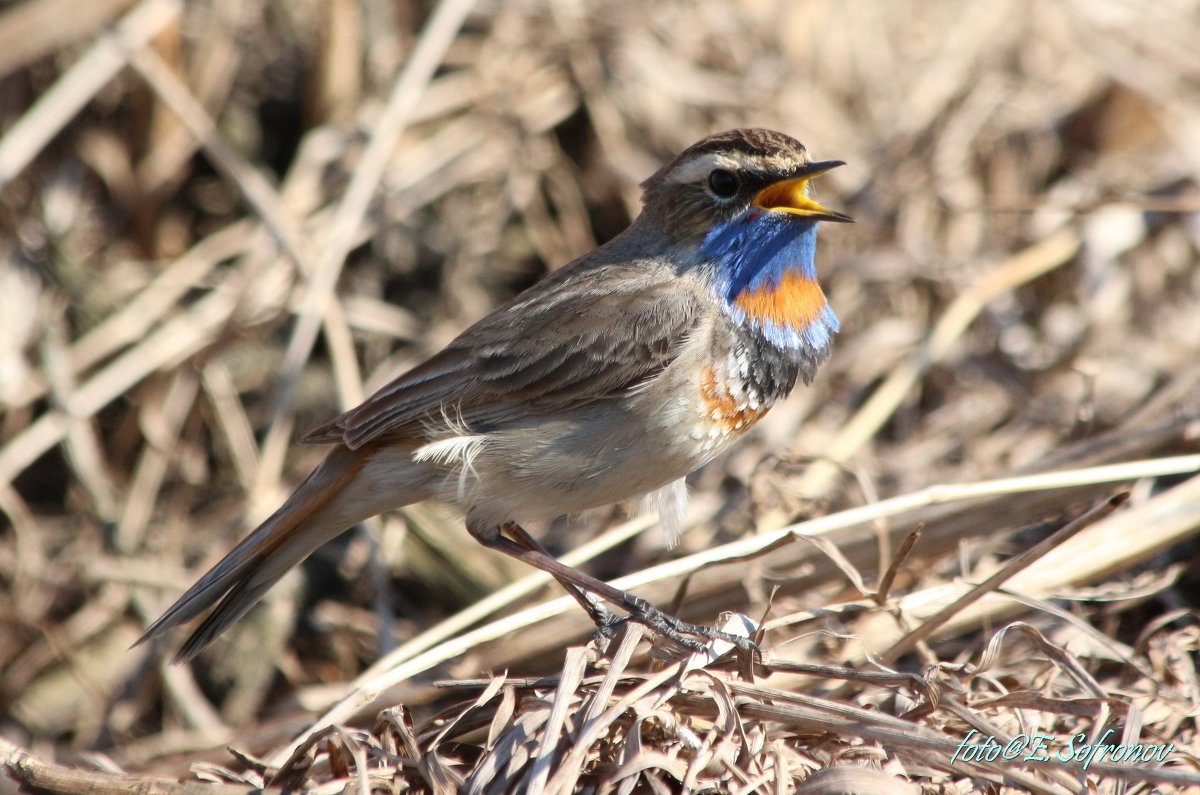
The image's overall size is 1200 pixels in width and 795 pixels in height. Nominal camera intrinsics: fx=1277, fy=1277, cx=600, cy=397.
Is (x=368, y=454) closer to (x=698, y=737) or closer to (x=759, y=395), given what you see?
(x=759, y=395)

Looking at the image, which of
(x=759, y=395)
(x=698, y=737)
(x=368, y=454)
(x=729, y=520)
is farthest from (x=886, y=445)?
(x=698, y=737)

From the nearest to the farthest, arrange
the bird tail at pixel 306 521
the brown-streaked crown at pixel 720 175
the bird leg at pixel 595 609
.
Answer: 1. the bird leg at pixel 595 609
2. the brown-streaked crown at pixel 720 175
3. the bird tail at pixel 306 521

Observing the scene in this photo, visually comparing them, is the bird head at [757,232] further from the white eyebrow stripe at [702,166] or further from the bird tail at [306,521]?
the bird tail at [306,521]

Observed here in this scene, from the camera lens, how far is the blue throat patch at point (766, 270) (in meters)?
4.14

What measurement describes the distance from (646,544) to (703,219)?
171cm

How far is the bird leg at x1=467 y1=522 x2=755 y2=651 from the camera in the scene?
360cm

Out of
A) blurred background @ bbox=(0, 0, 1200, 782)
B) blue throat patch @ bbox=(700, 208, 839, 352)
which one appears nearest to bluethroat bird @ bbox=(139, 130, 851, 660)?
blue throat patch @ bbox=(700, 208, 839, 352)

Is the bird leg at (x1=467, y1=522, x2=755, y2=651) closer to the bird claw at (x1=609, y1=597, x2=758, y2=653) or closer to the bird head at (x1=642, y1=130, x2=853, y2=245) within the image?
the bird claw at (x1=609, y1=597, x2=758, y2=653)

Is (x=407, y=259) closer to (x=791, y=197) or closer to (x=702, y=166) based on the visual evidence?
(x=702, y=166)

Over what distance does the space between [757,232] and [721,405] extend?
0.58 metres

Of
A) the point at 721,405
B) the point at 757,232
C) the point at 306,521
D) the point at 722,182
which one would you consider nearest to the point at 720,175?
the point at 722,182

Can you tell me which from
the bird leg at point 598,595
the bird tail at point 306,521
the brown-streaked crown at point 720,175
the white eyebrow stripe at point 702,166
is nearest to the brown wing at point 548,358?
the bird tail at point 306,521

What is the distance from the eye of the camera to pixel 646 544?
5469mm

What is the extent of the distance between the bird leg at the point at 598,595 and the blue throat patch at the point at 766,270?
967 millimetres
